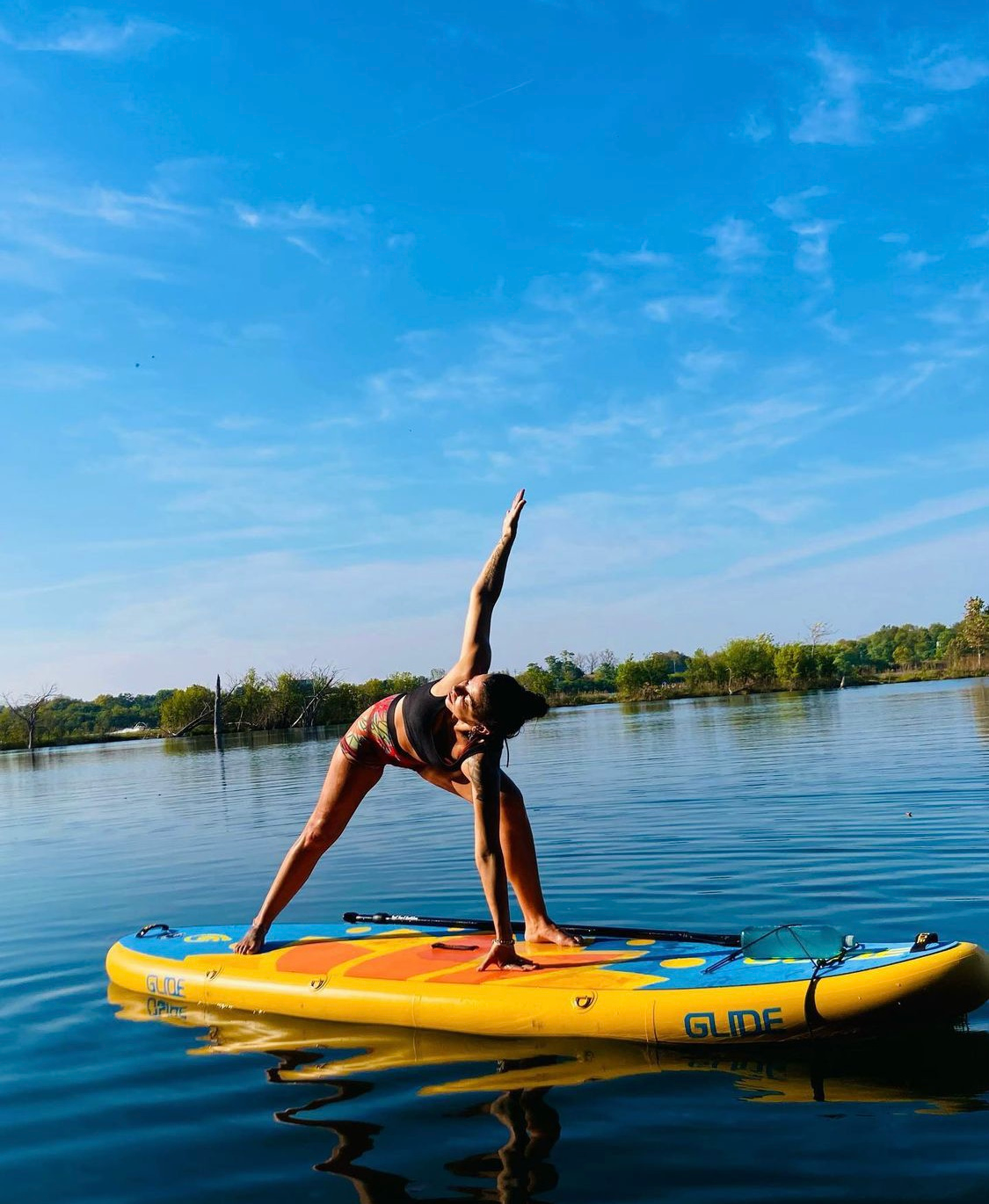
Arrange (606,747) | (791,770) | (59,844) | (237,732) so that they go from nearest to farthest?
(59,844)
(791,770)
(606,747)
(237,732)

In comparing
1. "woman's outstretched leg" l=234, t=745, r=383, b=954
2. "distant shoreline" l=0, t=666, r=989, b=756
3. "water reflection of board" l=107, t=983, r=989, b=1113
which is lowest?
"distant shoreline" l=0, t=666, r=989, b=756

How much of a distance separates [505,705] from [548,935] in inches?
60.4

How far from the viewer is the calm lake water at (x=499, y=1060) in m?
3.53

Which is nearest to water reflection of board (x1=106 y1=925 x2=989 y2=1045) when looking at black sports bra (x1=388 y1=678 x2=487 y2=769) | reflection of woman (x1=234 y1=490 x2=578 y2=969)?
reflection of woman (x1=234 y1=490 x2=578 y2=969)

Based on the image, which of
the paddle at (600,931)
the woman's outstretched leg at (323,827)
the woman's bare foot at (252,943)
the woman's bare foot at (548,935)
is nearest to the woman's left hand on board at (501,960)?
the woman's bare foot at (548,935)

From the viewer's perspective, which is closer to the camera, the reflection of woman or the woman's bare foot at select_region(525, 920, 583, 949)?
the reflection of woman

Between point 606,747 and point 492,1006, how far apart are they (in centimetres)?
2345

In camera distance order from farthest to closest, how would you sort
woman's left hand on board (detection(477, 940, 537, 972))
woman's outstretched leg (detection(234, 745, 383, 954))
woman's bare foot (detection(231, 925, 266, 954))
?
woman's bare foot (detection(231, 925, 266, 954)) < woman's outstretched leg (detection(234, 745, 383, 954)) < woman's left hand on board (detection(477, 940, 537, 972))

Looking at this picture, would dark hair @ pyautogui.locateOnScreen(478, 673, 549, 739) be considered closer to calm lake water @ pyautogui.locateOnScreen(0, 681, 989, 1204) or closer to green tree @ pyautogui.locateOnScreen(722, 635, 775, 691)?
calm lake water @ pyautogui.locateOnScreen(0, 681, 989, 1204)

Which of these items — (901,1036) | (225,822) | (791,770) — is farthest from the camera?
(791,770)

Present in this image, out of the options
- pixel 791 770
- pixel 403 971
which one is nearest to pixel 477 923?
pixel 403 971

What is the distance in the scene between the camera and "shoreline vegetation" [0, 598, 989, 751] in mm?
76188

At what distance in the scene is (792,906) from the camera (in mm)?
7340

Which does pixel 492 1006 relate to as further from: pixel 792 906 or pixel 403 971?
pixel 792 906
